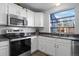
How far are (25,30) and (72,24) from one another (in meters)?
1.06

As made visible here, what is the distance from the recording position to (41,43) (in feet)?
6.79

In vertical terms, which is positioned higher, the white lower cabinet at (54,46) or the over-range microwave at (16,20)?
the over-range microwave at (16,20)

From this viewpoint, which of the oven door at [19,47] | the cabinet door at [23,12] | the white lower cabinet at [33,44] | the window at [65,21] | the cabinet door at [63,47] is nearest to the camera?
the oven door at [19,47]

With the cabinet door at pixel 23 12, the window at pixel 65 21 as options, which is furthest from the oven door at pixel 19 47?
the window at pixel 65 21

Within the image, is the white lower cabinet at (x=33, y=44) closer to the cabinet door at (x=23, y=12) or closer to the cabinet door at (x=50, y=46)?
the cabinet door at (x=50, y=46)

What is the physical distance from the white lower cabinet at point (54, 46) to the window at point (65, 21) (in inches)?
10.8

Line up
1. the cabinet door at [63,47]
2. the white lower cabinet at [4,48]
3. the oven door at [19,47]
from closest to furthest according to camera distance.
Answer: the white lower cabinet at [4,48] → the oven door at [19,47] → the cabinet door at [63,47]

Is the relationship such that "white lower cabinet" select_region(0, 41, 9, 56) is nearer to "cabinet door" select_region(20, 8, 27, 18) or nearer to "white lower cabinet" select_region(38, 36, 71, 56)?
"cabinet door" select_region(20, 8, 27, 18)

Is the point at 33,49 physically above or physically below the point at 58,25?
below

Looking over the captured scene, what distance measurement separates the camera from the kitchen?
56.0 inches

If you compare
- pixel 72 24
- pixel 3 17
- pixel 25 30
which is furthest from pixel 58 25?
pixel 3 17

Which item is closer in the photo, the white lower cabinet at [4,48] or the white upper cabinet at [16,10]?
the white lower cabinet at [4,48]

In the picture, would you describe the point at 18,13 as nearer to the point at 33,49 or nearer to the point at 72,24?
the point at 33,49

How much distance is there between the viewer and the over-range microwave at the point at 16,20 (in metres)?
1.51
